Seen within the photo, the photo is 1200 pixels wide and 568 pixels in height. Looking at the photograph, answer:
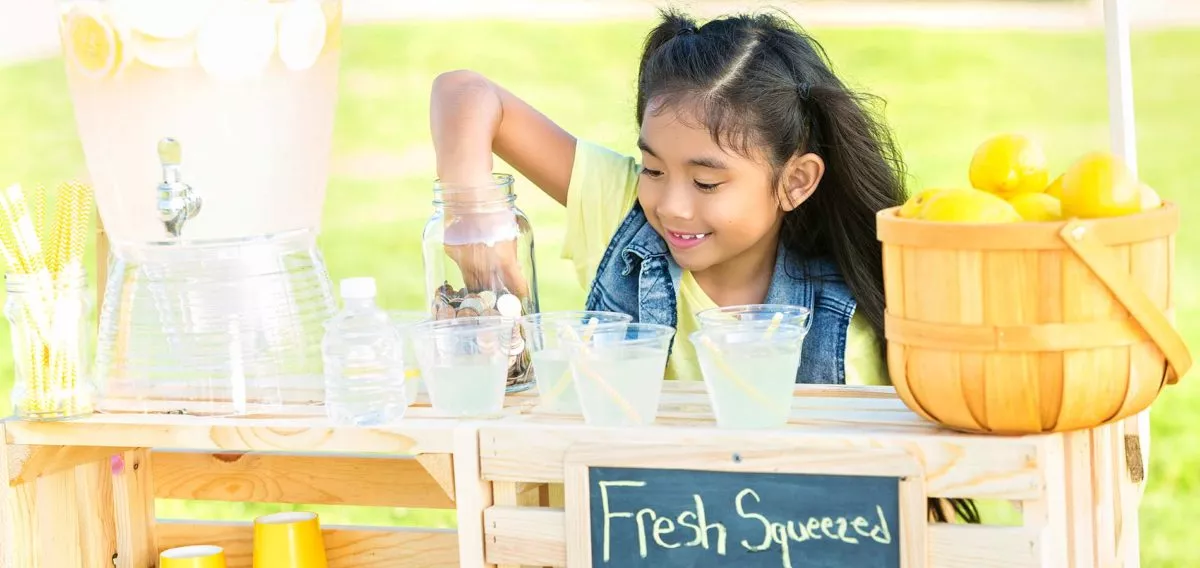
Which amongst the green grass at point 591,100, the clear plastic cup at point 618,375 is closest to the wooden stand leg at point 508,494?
the clear plastic cup at point 618,375

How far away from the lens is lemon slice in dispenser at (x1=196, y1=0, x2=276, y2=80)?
1521 mm

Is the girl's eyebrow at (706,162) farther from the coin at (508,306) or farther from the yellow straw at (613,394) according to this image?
the yellow straw at (613,394)

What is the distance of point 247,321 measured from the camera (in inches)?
60.9

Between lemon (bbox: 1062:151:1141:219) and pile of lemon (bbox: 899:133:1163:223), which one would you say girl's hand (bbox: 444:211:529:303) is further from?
lemon (bbox: 1062:151:1141:219)

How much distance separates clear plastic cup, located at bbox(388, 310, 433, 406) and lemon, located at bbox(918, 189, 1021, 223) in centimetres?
59

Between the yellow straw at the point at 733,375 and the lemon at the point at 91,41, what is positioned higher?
the lemon at the point at 91,41

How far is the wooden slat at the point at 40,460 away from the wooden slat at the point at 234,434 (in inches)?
0.6

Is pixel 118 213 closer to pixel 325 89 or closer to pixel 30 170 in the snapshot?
pixel 325 89

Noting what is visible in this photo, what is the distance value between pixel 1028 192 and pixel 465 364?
59 centimetres

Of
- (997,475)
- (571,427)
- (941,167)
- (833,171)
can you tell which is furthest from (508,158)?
(941,167)

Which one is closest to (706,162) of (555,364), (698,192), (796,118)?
(698,192)

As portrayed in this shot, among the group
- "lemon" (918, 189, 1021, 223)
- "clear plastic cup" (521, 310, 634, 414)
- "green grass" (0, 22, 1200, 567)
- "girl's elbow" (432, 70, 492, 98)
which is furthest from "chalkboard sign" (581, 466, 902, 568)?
"green grass" (0, 22, 1200, 567)

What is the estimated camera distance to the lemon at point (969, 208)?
118cm

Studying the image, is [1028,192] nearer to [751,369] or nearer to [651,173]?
[751,369]
